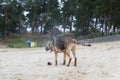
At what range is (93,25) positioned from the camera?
242 ft

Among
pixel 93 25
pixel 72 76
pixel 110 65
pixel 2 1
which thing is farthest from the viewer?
pixel 93 25

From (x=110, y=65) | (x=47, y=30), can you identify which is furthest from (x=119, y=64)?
(x=47, y=30)

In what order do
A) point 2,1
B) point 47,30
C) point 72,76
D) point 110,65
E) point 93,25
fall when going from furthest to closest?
point 47,30 < point 93,25 < point 2,1 < point 110,65 < point 72,76

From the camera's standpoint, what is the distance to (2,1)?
6700 cm

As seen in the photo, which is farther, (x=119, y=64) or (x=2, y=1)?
(x=2, y=1)

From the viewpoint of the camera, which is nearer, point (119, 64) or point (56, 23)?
point (119, 64)

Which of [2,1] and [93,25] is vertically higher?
[2,1]

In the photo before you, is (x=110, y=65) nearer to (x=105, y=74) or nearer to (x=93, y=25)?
(x=105, y=74)

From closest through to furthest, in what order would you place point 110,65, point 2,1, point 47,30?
point 110,65, point 2,1, point 47,30

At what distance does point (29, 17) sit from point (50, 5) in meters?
6.01

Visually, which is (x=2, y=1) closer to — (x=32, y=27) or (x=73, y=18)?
(x=32, y=27)

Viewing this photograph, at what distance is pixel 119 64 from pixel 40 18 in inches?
2796

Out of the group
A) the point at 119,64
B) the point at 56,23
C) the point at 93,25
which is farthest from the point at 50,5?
the point at 119,64

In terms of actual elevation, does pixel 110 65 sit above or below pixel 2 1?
below
